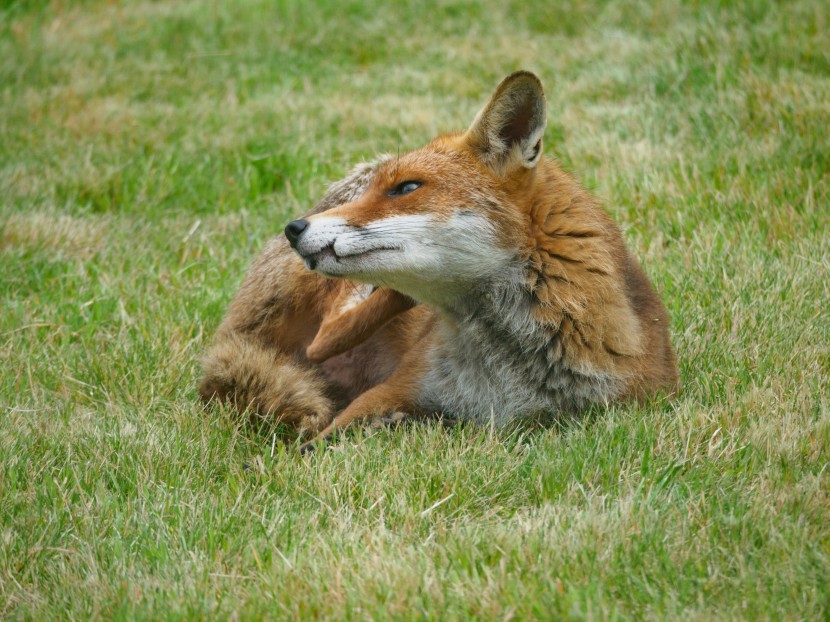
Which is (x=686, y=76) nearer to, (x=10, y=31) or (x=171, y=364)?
(x=171, y=364)

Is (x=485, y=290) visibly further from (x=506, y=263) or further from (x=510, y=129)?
(x=510, y=129)

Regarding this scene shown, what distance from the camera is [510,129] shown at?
173 inches

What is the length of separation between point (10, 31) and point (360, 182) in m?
8.42

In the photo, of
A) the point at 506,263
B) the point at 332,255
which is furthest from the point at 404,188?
the point at 506,263

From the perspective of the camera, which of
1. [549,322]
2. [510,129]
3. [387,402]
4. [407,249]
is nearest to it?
[407,249]

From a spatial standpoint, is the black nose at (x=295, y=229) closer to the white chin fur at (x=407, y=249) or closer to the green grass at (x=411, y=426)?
the white chin fur at (x=407, y=249)

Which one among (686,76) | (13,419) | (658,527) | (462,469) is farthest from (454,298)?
(686,76)

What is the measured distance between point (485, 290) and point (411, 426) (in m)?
0.71

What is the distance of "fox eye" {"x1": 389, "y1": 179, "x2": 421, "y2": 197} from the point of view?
4.31m

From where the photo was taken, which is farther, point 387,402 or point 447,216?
point 387,402

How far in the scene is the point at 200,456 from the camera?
424 centimetres

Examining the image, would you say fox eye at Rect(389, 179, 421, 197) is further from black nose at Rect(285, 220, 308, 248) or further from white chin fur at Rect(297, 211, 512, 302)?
black nose at Rect(285, 220, 308, 248)

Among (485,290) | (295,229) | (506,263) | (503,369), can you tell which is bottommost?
(503,369)

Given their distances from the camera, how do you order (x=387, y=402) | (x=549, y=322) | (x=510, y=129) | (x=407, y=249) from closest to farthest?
1. (x=407, y=249)
2. (x=549, y=322)
3. (x=510, y=129)
4. (x=387, y=402)
